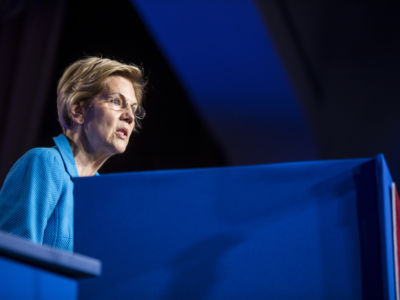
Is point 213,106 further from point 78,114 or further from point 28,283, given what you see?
point 28,283

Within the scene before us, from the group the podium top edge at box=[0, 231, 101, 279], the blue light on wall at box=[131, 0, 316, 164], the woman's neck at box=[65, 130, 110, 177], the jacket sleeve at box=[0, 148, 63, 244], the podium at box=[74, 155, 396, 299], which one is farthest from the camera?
the blue light on wall at box=[131, 0, 316, 164]

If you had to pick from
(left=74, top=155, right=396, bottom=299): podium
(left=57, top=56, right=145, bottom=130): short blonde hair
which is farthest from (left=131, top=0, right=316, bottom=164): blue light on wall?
(left=74, top=155, right=396, bottom=299): podium

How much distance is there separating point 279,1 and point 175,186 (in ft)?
9.15

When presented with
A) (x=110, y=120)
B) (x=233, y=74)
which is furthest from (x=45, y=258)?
(x=233, y=74)

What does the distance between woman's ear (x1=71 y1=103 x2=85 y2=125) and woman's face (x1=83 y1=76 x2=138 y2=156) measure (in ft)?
0.04

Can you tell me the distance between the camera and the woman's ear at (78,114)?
1.38 m

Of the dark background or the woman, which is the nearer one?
the woman

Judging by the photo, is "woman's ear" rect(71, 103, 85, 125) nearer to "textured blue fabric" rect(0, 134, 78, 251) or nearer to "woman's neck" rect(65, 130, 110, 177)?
"woman's neck" rect(65, 130, 110, 177)

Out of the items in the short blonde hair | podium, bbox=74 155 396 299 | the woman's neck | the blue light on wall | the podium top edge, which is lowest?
the podium top edge

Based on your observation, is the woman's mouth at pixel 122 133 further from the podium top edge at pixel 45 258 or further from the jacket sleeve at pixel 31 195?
the podium top edge at pixel 45 258

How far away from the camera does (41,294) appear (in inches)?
22.7

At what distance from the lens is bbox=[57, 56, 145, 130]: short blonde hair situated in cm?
139

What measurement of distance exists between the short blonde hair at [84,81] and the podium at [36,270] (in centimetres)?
82

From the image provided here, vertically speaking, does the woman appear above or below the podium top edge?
above
